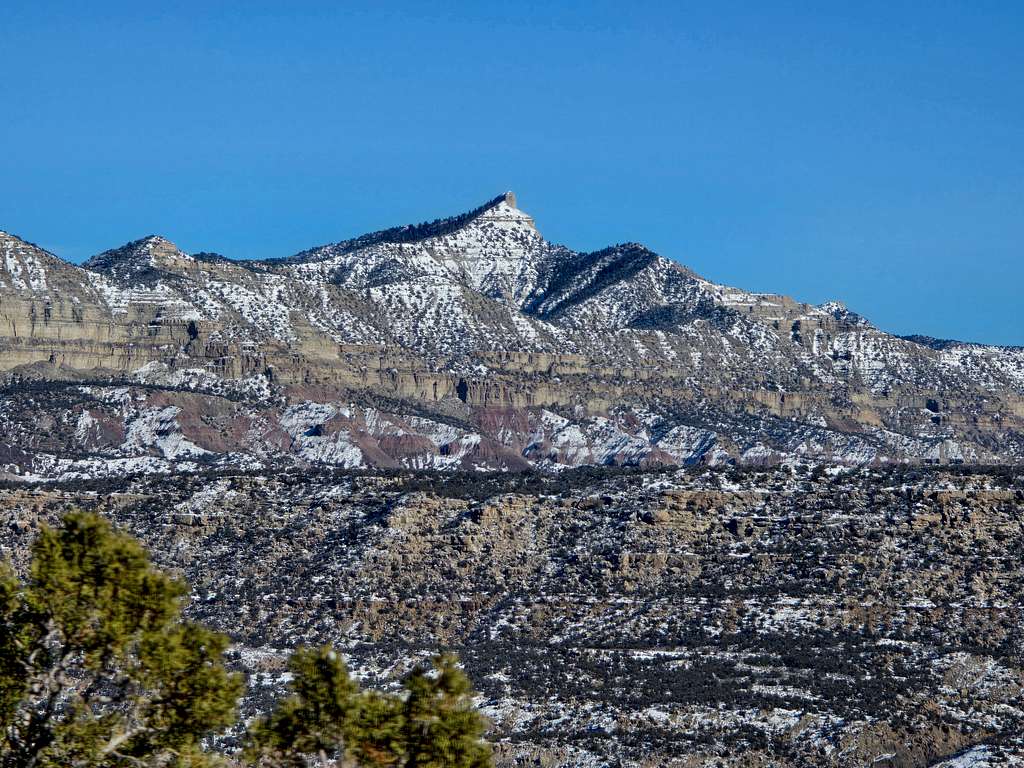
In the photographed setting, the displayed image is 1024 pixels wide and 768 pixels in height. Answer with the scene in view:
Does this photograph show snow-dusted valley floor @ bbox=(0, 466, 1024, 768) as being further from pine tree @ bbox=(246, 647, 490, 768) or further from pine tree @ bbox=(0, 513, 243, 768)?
pine tree @ bbox=(0, 513, 243, 768)

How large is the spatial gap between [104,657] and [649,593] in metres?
75.5

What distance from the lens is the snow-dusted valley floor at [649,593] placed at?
290 ft

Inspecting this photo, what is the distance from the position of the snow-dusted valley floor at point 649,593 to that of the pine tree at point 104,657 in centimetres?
4232

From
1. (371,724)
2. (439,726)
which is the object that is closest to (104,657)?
(371,724)

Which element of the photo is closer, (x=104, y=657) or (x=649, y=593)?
(x=104, y=657)

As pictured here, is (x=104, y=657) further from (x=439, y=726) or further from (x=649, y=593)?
(x=649, y=593)

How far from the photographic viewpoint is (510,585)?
4658 inches

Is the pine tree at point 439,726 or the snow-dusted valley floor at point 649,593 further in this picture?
the snow-dusted valley floor at point 649,593

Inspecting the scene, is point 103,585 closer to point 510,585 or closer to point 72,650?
point 72,650

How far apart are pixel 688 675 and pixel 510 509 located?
112ft

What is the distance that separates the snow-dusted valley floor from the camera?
290 ft

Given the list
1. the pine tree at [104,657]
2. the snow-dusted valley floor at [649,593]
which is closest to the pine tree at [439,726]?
the pine tree at [104,657]

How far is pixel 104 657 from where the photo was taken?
138ft

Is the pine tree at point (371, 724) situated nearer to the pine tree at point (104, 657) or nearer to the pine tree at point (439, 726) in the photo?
the pine tree at point (439, 726)
